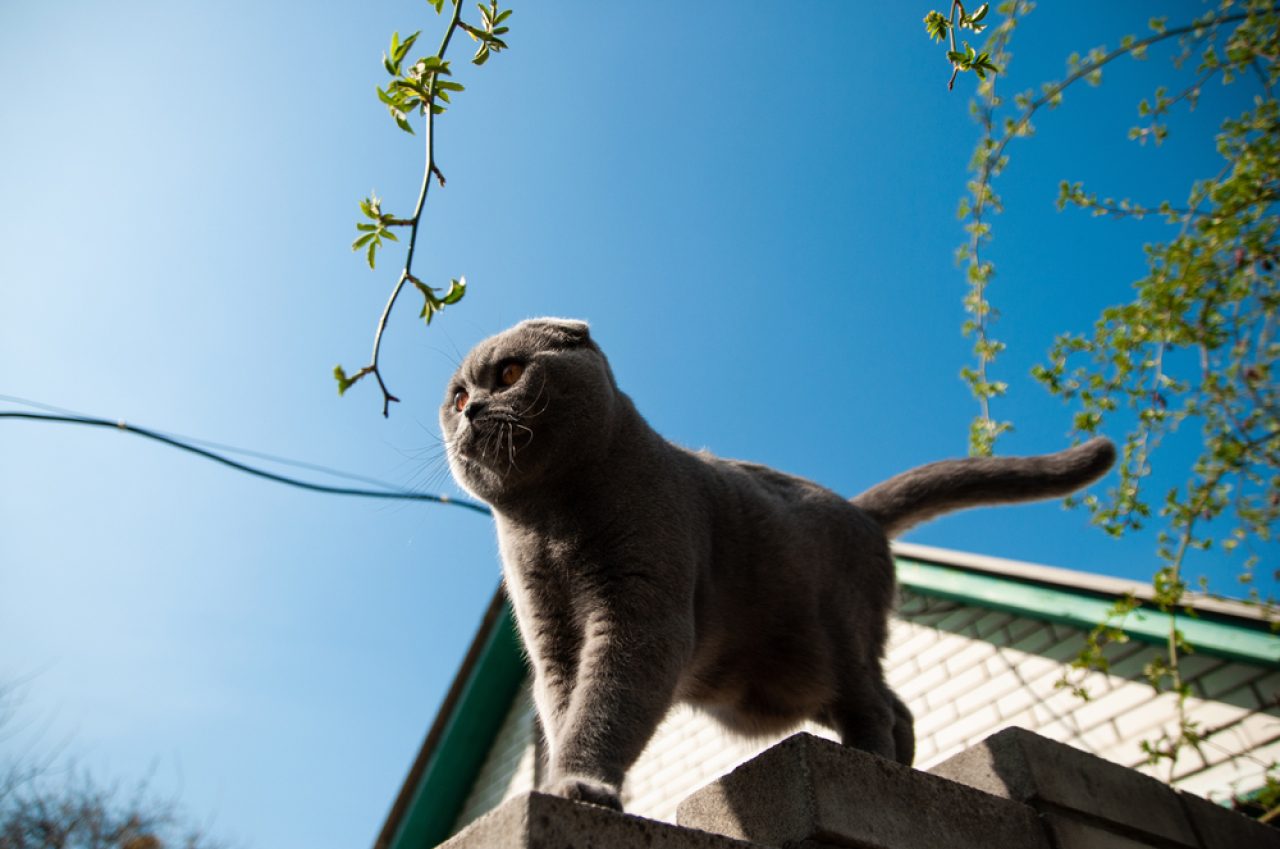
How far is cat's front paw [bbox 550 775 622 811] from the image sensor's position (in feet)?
4.40

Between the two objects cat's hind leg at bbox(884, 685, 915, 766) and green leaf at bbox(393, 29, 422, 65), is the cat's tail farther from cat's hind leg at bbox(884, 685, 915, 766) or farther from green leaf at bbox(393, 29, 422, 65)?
green leaf at bbox(393, 29, 422, 65)

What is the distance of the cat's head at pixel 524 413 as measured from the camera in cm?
195

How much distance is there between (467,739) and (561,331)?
5.60 m

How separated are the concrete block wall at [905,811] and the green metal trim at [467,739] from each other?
5084mm

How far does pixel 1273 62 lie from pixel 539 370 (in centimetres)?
253

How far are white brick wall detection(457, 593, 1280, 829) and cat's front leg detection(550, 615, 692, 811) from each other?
68 centimetres

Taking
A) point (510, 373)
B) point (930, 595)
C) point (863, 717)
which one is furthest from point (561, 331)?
point (930, 595)

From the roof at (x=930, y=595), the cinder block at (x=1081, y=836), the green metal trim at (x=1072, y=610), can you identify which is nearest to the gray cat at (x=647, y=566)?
the cinder block at (x=1081, y=836)

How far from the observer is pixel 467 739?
277 inches

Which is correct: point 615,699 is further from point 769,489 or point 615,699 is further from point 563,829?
point 769,489

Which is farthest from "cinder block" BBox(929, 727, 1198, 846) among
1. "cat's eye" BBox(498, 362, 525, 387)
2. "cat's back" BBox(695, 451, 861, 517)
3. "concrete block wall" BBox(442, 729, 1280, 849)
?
"cat's eye" BBox(498, 362, 525, 387)

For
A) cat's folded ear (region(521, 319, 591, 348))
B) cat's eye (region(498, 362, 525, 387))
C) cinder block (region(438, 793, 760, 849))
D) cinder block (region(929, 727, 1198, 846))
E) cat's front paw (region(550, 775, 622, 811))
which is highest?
cat's folded ear (region(521, 319, 591, 348))

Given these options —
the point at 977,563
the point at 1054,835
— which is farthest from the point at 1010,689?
the point at 1054,835

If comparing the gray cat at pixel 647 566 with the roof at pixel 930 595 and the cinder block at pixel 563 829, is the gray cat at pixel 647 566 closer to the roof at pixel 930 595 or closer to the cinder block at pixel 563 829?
the cinder block at pixel 563 829
